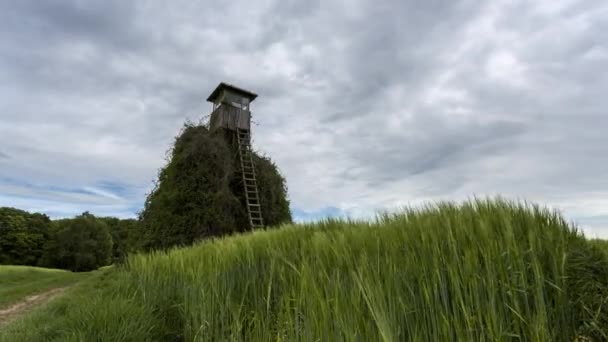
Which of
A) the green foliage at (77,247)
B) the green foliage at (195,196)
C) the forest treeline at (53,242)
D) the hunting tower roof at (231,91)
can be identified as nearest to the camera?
the green foliage at (195,196)

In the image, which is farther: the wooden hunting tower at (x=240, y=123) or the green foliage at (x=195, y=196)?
the wooden hunting tower at (x=240, y=123)

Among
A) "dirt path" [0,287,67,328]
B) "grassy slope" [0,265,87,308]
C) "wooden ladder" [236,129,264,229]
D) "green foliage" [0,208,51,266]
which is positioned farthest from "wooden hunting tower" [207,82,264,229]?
"green foliage" [0,208,51,266]

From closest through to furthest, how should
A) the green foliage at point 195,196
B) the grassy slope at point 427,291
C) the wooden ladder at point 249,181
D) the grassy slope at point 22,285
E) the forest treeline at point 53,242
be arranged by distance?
the grassy slope at point 427,291, the grassy slope at point 22,285, the green foliage at point 195,196, the wooden ladder at point 249,181, the forest treeline at point 53,242

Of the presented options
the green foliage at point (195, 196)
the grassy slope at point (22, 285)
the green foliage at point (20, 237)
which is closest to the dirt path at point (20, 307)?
the grassy slope at point (22, 285)

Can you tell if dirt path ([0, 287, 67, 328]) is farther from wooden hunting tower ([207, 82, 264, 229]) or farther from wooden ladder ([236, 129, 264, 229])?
wooden hunting tower ([207, 82, 264, 229])

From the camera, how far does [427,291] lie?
72.6 inches

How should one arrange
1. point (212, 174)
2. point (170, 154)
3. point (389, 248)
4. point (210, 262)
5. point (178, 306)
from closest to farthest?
point (389, 248) < point (178, 306) < point (210, 262) < point (212, 174) < point (170, 154)

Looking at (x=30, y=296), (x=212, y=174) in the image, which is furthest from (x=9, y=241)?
(x=212, y=174)

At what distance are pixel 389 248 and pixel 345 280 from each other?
0.58 meters

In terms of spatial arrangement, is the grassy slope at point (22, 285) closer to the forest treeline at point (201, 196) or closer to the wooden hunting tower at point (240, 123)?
the forest treeline at point (201, 196)

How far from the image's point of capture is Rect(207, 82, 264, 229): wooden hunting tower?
46.7ft

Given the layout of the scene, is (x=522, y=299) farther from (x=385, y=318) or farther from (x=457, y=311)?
(x=385, y=318)

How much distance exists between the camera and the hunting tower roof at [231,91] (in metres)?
15.7

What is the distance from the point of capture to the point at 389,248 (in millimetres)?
2508
